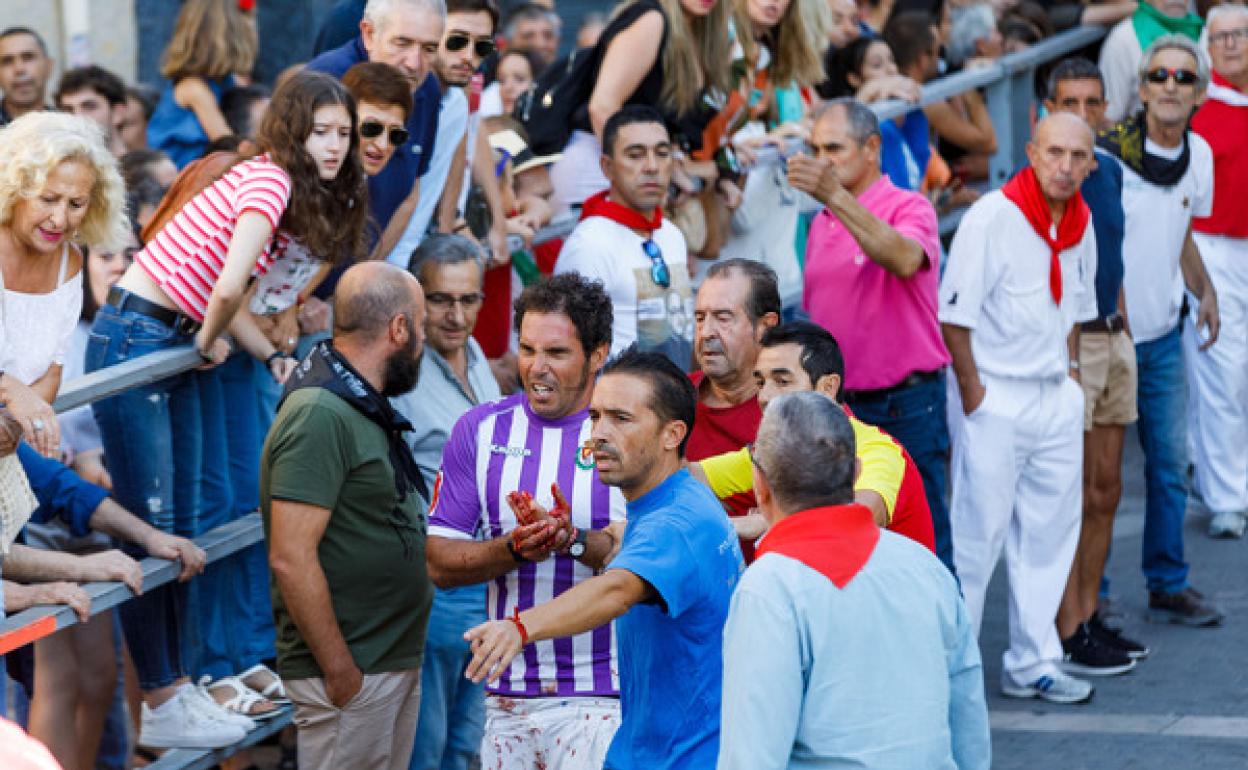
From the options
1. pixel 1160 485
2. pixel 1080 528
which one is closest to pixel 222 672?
pixel 1080 528

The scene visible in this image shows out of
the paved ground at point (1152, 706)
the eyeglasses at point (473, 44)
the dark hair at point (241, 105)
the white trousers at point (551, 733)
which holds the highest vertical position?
the eyeglasses at point (473, 44)

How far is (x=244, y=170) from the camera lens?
6441 millimetres

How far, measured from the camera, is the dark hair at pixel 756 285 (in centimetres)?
649

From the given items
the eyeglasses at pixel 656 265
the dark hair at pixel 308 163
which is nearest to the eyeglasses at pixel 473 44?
the eyeglasses at pixel 656 265

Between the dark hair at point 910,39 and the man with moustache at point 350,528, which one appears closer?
the man with moustache at point 350,528

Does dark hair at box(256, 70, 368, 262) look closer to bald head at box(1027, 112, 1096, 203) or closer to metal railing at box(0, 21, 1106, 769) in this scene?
metal railing at box(0, 21, 1106, 769)

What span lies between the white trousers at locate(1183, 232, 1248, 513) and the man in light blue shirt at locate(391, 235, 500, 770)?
4712 mm

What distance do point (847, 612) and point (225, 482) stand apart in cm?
305

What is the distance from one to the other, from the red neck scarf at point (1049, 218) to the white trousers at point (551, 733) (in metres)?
3.31

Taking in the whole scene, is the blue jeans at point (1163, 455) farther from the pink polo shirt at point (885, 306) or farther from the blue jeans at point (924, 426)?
the pink polo shirt at point (885, 306)

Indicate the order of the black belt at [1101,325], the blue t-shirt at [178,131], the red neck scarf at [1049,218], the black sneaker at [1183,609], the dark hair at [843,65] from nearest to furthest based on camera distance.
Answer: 1. the red neck scarf at [1049,218]
2. the black belt at [1101,325]
3. the black sneaker at [1183,609]
4. the blue t-shirt at [178,131]
5. the dark hair at [843,65]

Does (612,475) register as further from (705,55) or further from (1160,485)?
(1160,485)

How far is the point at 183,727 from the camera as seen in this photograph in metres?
6.41

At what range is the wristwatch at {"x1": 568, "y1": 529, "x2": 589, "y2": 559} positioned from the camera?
5344 millimetres
